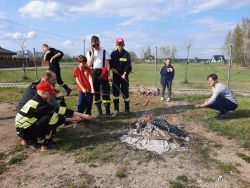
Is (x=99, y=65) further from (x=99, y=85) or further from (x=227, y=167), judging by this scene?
(x=227, y=167)

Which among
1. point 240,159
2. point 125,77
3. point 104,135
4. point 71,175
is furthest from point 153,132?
point 125,77

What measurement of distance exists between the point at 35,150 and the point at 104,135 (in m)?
1.41

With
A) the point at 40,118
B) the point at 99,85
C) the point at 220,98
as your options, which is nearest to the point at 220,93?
the point at 220,98

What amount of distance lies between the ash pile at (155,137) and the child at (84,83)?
1.41 metres

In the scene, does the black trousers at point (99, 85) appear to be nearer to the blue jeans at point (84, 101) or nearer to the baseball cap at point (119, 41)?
the blue jeans at point (84, 101)

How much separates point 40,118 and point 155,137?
2049 mm

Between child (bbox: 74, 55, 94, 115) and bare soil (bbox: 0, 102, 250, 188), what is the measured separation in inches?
74.0

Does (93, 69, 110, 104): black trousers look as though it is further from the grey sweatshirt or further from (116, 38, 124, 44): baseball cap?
the grey sweatshirt

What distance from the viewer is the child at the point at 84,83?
6.67 metres

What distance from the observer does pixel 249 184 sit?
394cm

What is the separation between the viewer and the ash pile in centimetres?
515

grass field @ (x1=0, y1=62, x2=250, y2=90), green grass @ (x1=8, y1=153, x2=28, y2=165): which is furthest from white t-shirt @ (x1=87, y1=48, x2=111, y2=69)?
grass field @ (x1=0, y1=62, x2=250, y2=90)

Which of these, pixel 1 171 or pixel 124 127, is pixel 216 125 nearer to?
pixel 124 127

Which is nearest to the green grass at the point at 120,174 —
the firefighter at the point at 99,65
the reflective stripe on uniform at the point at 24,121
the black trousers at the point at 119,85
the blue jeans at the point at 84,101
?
the reflective stripe on uniform at the point at 24,121
